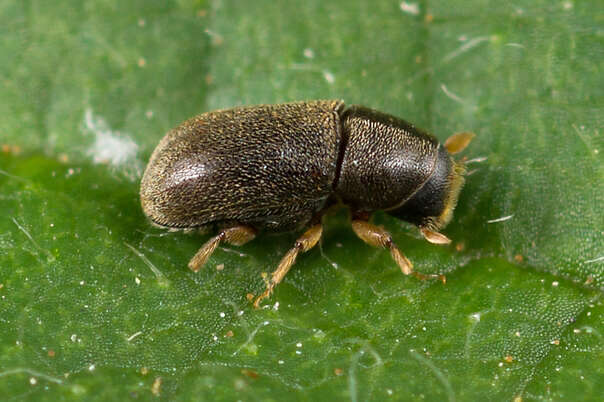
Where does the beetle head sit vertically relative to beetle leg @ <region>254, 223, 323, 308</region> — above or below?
above

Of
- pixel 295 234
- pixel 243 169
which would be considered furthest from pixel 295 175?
pixel 295 234

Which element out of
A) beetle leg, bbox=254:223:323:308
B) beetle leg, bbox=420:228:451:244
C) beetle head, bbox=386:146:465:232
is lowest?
beetle leg, bbox=254:223:323:308

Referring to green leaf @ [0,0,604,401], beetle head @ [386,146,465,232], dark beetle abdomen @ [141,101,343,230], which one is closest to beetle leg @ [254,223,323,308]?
green leaf @ [0,0,604,401]

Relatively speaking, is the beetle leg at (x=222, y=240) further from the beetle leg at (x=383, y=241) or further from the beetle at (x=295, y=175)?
the beetle leg at (x=383, y=241)

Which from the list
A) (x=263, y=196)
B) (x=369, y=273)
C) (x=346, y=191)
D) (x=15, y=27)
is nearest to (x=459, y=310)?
(x=369, y=273)

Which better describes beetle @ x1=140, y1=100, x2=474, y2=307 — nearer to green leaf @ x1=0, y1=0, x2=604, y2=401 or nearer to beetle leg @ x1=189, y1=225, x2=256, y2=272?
beetle leg @ x1=189, y1=225, x2=256, y2=272

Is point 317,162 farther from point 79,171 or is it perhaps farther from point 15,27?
point 15,27
